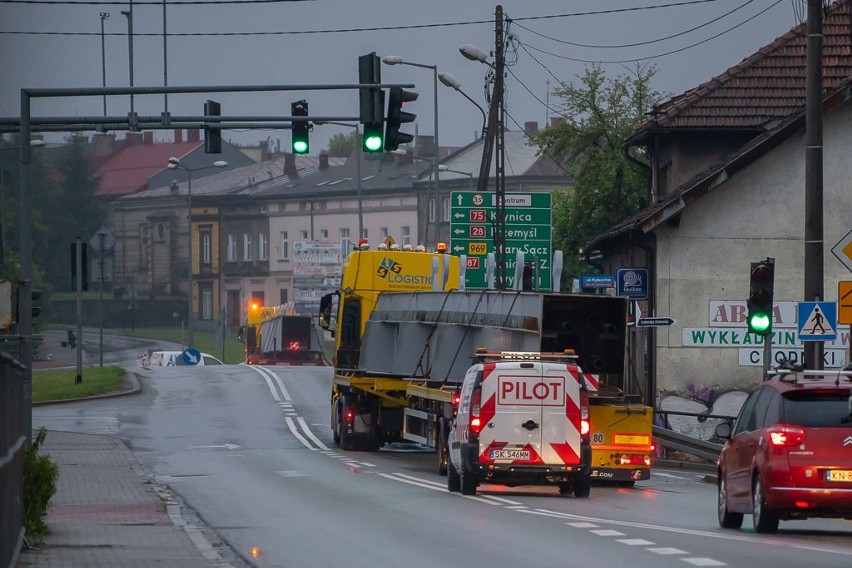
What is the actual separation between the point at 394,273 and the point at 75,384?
1820cm

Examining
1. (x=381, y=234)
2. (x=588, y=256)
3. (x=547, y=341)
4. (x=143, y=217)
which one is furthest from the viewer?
(x=143, y=217)

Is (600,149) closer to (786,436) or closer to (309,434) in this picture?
(309,434)

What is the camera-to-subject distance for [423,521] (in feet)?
58.7

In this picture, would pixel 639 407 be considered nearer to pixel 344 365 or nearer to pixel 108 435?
pixel 344 365

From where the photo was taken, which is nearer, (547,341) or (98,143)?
(547,341)

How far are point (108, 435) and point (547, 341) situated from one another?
529 inches

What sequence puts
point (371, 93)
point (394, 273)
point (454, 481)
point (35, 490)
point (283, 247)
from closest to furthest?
point (35, 490) → point (454, 481) → point (371, 93) → point (394, 273) → point (283, 247)

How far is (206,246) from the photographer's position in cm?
12381

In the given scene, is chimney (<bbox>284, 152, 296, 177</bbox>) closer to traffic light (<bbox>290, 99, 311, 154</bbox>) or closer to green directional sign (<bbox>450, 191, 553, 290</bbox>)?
green directional sign (<bbox>450, 191, 553, 290</bbox>)

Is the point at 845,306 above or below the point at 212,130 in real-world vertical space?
below

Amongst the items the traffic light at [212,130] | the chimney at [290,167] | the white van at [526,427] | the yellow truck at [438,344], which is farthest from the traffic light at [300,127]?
the chimney at [290,167]

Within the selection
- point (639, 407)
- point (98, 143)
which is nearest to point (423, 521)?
point (639, 407)

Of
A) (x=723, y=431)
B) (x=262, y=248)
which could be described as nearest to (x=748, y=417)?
(x=723, y=431)

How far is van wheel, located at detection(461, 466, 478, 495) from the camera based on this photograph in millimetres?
21766
